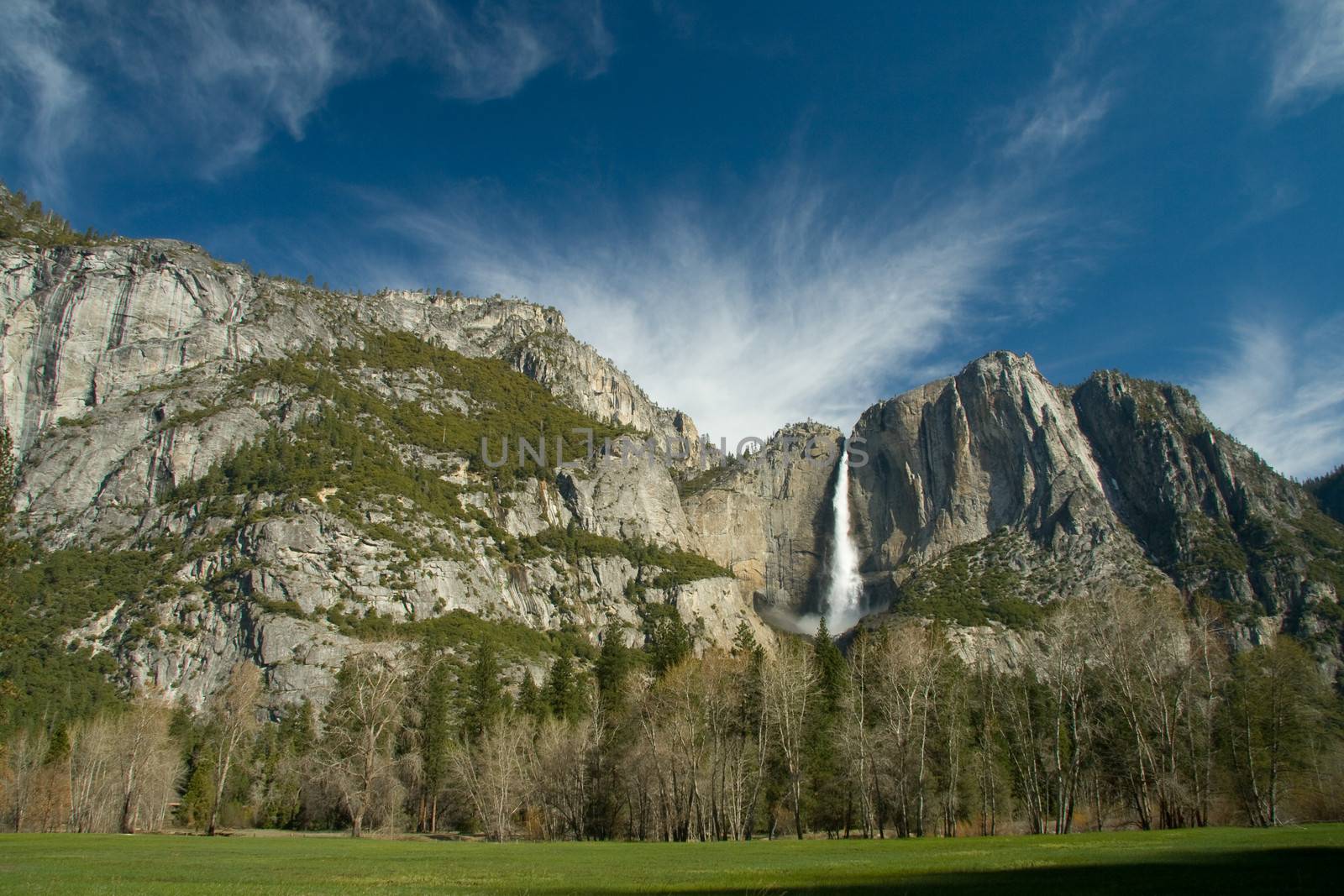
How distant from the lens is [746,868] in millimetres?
19016

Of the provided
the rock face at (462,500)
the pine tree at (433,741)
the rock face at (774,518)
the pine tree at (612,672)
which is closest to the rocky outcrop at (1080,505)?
the rock face at (462,500)

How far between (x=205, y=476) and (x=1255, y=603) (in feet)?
506

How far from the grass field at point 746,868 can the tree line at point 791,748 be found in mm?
13256

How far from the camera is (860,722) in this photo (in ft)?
135

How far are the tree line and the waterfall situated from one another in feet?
328

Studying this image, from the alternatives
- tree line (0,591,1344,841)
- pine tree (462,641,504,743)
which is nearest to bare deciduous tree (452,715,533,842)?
tree line (0,591,1344,841)

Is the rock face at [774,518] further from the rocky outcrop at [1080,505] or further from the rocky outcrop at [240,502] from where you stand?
the rocky outcrop at [240,502]

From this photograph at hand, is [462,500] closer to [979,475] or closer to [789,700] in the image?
[789,700]

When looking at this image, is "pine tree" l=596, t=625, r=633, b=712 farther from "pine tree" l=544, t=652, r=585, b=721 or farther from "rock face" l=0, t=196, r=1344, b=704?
"rock face" l=0, t=196, r=1344, b=704

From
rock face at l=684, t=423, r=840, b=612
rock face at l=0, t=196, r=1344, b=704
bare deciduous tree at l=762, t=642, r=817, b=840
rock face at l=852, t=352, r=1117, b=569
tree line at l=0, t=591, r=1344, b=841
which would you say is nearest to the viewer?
tree line at l=0, t=591, r=1344, b=841

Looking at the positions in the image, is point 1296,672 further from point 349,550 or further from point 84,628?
point 84,628

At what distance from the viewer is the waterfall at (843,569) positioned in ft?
519

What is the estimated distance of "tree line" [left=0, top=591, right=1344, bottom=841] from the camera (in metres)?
38.2

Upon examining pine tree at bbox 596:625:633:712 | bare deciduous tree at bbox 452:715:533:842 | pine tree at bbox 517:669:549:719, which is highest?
pine tree at bbox 596:625:633:712
